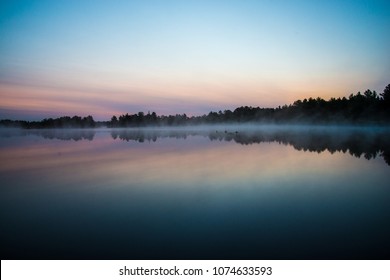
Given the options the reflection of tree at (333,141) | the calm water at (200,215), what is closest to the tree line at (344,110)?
the reflection of tree at (333,141)

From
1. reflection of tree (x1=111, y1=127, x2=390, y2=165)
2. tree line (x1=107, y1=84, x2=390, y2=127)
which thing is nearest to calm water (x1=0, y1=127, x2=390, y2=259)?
reflection of tree (x1=111, y1=127, x2=390, y2=165)

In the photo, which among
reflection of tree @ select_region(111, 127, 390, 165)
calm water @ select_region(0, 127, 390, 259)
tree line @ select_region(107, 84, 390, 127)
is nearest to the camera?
calm water @ select_region(0, 127, 390, 259)

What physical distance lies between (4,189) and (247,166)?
14.5m

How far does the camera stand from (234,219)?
8820 mm

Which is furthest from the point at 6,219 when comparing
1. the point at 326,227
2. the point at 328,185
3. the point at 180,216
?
the point at 328,185

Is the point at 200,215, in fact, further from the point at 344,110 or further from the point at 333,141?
the point at 344,110

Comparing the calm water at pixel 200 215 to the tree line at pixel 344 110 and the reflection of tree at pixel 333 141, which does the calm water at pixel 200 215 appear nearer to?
the reflection of tree at pixel 333 141

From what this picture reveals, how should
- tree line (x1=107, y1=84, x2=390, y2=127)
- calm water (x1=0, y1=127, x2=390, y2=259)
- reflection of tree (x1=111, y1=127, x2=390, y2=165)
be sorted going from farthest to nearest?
tree line (x1=107, y1=84, x2=390, y2=127), reflection of tree (x1=111, y1=127, x2=390, y2=165), calm water (x1=0, y1=127, x2=390, y2=259)

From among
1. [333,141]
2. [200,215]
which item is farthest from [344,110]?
[200,215]

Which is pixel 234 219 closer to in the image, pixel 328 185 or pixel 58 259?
pixel 58 259

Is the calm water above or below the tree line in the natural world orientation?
below

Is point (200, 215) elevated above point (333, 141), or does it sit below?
below

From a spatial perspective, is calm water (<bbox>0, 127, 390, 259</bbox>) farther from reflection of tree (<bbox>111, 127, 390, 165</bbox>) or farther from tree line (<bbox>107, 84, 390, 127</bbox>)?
tree line (<bbox>107, 84, 390, 127</bbox>)

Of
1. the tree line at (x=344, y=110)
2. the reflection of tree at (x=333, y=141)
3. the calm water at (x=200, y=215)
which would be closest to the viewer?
the calm water at (x=200, y=215)
